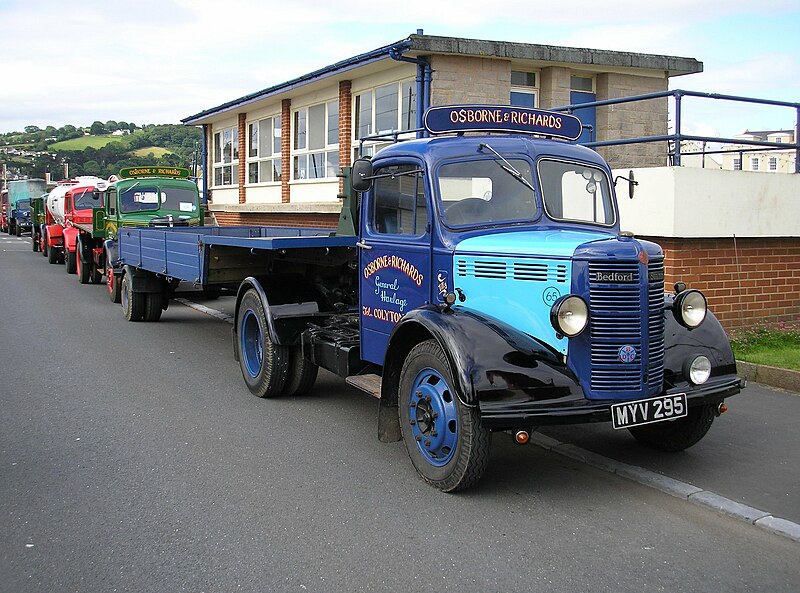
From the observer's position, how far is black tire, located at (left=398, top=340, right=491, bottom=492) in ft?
16.3

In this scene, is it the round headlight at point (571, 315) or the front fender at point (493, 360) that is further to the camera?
the round headlight at point (571, 315)

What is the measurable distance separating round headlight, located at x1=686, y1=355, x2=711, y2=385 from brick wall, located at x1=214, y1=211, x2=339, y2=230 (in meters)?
10.7

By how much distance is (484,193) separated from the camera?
5891 millimetres

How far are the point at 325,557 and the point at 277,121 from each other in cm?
1939

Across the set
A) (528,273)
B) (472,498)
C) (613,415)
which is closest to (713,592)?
(613,415)

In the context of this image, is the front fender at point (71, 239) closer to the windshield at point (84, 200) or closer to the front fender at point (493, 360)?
the windshield at point (84, 200)

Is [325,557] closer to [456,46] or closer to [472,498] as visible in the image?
[472,498]

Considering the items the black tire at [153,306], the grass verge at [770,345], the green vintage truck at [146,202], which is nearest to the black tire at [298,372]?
the grass verge at [770,345]

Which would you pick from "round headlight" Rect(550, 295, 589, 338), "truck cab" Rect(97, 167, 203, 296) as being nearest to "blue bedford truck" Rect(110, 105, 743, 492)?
"round headlight" Rect(550, 295, 589, 338)

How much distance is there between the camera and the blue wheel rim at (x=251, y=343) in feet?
26.7

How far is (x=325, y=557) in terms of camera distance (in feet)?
13.9

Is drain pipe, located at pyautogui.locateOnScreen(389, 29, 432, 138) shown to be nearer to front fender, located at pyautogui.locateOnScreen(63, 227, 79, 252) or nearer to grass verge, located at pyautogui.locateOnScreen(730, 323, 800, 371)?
grass verge, located at pyautogui.locateOnScreen(730, 323, 800, 371)

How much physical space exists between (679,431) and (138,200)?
1390cm

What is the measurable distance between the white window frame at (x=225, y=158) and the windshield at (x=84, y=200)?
4.48m
